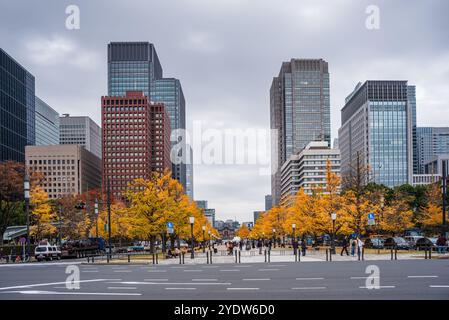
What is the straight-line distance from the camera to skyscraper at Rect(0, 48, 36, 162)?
517 feet

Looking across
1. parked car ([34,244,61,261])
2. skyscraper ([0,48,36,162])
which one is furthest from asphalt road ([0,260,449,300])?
skyscraper ([0,48,36,162])

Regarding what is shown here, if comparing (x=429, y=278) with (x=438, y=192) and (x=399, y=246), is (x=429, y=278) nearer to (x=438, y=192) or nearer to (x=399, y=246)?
(x=399, y=246)

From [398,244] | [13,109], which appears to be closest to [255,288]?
[398,244]

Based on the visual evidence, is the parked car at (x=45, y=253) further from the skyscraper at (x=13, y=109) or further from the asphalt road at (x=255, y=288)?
the skyscraper at (x=13, y=109)

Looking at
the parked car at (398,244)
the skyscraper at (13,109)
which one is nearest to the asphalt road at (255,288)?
the parked car at (398,244)

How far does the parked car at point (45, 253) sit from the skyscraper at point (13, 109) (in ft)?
383

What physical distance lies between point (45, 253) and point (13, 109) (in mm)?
129938

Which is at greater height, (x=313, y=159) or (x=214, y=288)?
(x=313, y=159)

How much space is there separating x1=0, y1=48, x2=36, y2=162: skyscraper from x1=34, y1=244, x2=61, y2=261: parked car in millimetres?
116795

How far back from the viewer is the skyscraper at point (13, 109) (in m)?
158

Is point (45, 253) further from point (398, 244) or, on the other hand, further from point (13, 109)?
point (13, 109)

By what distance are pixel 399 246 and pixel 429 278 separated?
3984 centimetres
